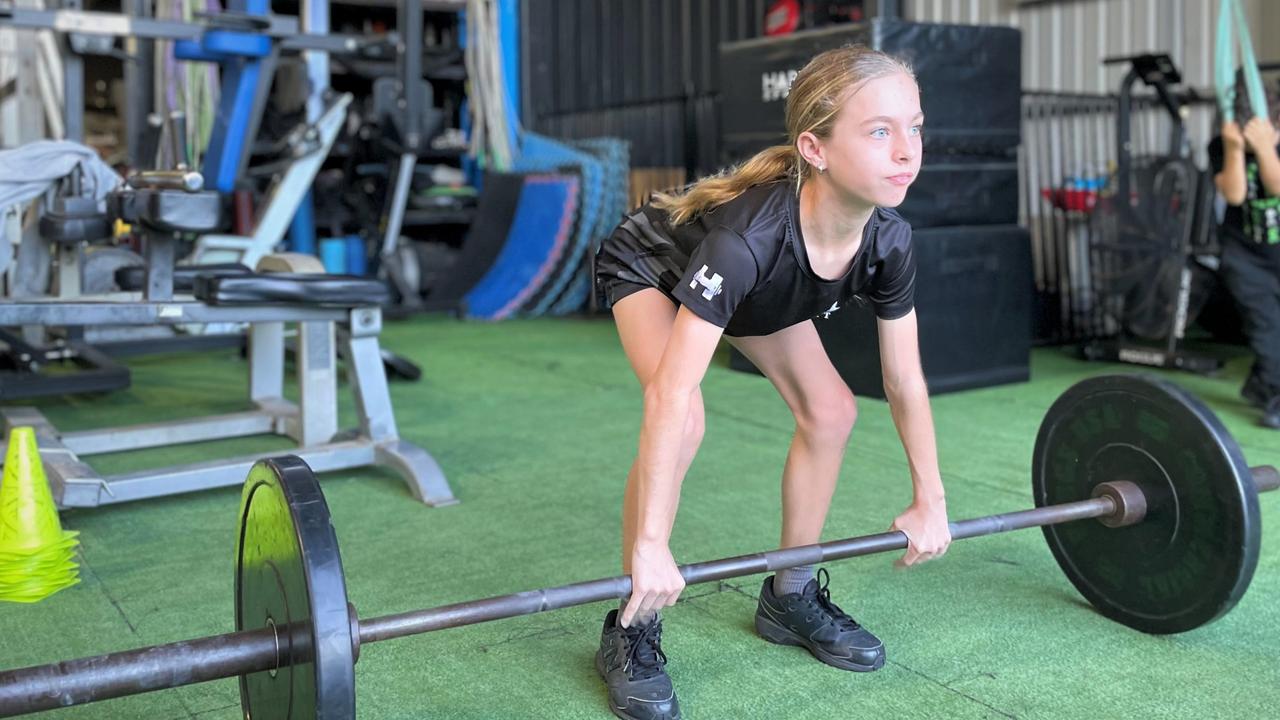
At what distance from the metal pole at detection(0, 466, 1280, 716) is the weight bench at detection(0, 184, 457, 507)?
1.51 m

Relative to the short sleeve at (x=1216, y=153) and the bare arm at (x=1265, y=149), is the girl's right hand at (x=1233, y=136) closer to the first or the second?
the bare arm at (x=1265, y=149)

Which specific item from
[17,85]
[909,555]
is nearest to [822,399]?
[909,555]

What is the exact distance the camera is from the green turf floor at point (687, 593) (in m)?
1.86

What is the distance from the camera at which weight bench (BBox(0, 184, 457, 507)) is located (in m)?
2.86

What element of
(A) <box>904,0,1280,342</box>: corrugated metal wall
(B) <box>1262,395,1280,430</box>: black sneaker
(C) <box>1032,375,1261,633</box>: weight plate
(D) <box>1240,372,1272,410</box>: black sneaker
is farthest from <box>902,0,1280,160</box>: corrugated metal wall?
(C) <box>1032,375,1261,633</box>: weight plate

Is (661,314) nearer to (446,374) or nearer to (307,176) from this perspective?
(446,374)

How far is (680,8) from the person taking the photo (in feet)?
24.4

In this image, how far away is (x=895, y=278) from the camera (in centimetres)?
185

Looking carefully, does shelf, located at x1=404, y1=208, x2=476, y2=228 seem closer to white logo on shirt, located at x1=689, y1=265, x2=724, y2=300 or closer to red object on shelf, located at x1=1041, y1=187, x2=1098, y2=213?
red object on shelf, located at x1=1041, y1=187, x2=1098, y2=213

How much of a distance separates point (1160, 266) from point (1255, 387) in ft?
2.90

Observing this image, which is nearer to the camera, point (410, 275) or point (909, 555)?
point (909, 555)

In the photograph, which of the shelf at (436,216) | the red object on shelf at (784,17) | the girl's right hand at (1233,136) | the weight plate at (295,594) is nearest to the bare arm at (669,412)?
the weight plate at (295,594)

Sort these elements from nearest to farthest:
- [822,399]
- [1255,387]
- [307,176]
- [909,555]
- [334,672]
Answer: [334,672] < [909,555] < [822,399] < [1255,387] < [307,176]

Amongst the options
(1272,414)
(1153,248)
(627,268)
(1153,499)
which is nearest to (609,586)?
(627,268)
